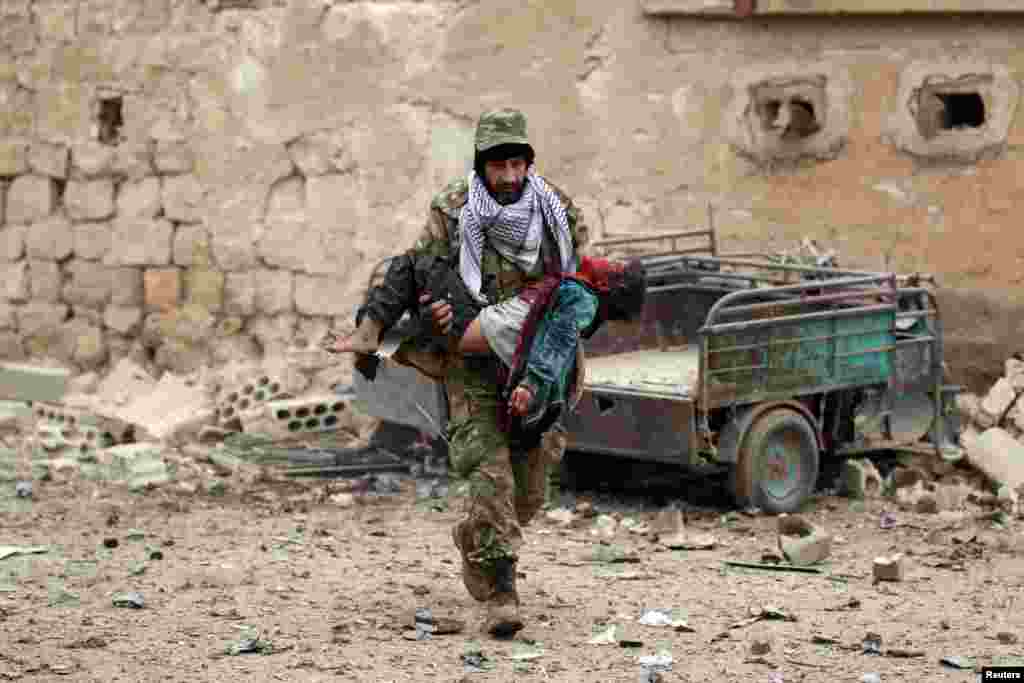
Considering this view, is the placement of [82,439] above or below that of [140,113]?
below

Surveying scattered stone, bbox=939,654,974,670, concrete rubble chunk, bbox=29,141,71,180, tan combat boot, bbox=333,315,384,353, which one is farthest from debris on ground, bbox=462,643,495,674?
concrete rubble chunk, bbox=29,141,71,180

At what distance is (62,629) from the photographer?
6.50 meters

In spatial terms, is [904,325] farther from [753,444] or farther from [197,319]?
[197,319]

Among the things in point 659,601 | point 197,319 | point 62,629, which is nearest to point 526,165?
point 659,601

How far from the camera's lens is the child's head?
6562 mm

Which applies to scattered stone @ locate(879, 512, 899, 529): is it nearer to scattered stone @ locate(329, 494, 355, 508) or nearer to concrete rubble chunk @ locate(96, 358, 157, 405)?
scattered stone @ locate(329, 494, 355, 508)

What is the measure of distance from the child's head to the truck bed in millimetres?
1828

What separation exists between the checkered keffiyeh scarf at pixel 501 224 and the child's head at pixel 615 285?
10 centimetres

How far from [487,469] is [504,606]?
0.45m

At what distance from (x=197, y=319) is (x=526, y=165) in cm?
582

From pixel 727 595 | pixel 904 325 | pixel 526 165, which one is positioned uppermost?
pixel 526 165

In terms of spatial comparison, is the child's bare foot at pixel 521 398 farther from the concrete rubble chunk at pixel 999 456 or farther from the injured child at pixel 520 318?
the concrete rubble chunk at pixel 999 456

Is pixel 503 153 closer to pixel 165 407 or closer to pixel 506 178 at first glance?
pixel 506 178

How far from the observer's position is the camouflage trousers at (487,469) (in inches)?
252
